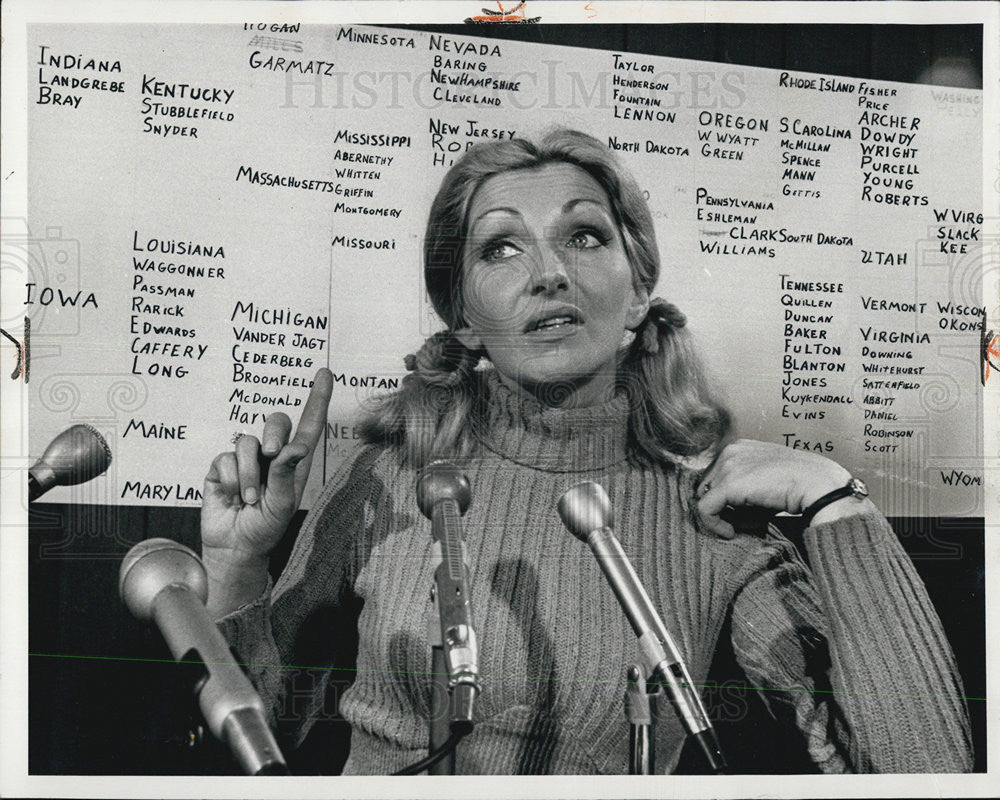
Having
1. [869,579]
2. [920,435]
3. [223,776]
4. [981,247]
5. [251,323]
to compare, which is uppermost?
[981,247]

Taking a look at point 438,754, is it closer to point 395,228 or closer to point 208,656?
point 208,656

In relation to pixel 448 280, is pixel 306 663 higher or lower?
lower

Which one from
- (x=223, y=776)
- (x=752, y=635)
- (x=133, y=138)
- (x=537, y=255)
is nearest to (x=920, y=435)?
(x=752, y=635)

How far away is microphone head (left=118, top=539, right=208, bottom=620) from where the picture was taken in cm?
210

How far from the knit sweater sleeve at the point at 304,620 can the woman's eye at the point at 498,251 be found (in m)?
0.56

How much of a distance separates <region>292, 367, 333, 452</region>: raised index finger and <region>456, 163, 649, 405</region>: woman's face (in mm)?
Result: 295

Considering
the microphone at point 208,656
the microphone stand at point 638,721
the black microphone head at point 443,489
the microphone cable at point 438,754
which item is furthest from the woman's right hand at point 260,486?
A: the microphone stand at point 638,721

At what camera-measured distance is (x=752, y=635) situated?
7.23 feet

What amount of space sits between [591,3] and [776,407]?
Result: 95cm

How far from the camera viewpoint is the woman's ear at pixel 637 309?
2283 mm

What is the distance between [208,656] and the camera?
6.54 ft

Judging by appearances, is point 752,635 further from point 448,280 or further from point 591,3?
point 591,3

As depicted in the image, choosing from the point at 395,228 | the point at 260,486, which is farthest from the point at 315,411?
the point at 395,228

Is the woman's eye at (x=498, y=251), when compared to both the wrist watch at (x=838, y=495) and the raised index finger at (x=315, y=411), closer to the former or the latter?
the raised index finger at (x=315, y=411)
